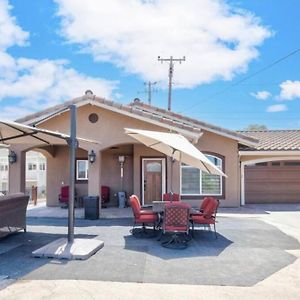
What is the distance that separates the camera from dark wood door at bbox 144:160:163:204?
1728 cm

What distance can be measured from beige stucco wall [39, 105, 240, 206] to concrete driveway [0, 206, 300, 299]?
4.79m

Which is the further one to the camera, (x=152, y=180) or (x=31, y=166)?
(x=31, y=166)

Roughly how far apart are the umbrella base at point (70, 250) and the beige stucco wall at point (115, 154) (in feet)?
17.9

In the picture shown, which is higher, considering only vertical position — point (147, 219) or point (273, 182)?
point (273, 182)

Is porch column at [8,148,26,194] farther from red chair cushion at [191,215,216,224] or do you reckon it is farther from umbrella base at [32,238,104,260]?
red chair cushion at [191,215,216,224]

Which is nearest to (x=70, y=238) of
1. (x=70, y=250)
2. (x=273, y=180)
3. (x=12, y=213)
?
(x=70, y=250)

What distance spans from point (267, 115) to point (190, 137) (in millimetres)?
42743

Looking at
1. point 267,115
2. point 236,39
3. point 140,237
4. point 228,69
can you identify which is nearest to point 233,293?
point 140,237

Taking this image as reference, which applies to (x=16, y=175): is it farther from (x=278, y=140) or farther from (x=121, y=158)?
(x=278, y=140)

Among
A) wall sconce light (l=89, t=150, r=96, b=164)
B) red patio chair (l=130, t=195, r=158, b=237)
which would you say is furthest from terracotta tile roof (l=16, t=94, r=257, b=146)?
red patio chair (l=130, t=195, r=158, b=237)

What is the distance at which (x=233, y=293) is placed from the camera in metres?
5.82

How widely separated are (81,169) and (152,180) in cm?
398

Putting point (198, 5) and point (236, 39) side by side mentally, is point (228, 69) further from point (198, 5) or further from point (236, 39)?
point (198, 5)

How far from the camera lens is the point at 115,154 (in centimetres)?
1823
